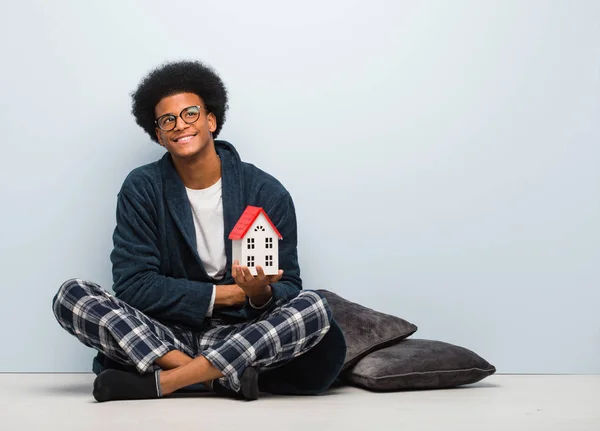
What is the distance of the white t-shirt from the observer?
3.38 meters

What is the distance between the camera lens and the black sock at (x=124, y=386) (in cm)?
288

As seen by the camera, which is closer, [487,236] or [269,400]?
[269,400]

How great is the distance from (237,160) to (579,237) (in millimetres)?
1610

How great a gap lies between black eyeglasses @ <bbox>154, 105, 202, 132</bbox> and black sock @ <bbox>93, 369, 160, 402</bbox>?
0.96m

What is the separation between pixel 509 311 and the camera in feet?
13.0

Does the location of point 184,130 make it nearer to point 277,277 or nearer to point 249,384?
point 277,277

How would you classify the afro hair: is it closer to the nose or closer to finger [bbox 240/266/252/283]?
the nose

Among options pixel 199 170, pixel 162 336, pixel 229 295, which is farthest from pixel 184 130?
pixel 162 336

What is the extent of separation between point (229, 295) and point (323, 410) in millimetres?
645

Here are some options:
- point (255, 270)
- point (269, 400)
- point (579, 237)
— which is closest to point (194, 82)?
point (255, 270)

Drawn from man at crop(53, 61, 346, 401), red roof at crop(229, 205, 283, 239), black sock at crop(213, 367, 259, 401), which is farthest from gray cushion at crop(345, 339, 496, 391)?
red roof at crop(229, 205, 283, 239)

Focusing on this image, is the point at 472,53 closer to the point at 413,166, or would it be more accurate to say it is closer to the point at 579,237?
Result: the point at 413,166

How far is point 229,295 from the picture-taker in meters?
3.24

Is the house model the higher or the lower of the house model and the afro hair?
the lower
